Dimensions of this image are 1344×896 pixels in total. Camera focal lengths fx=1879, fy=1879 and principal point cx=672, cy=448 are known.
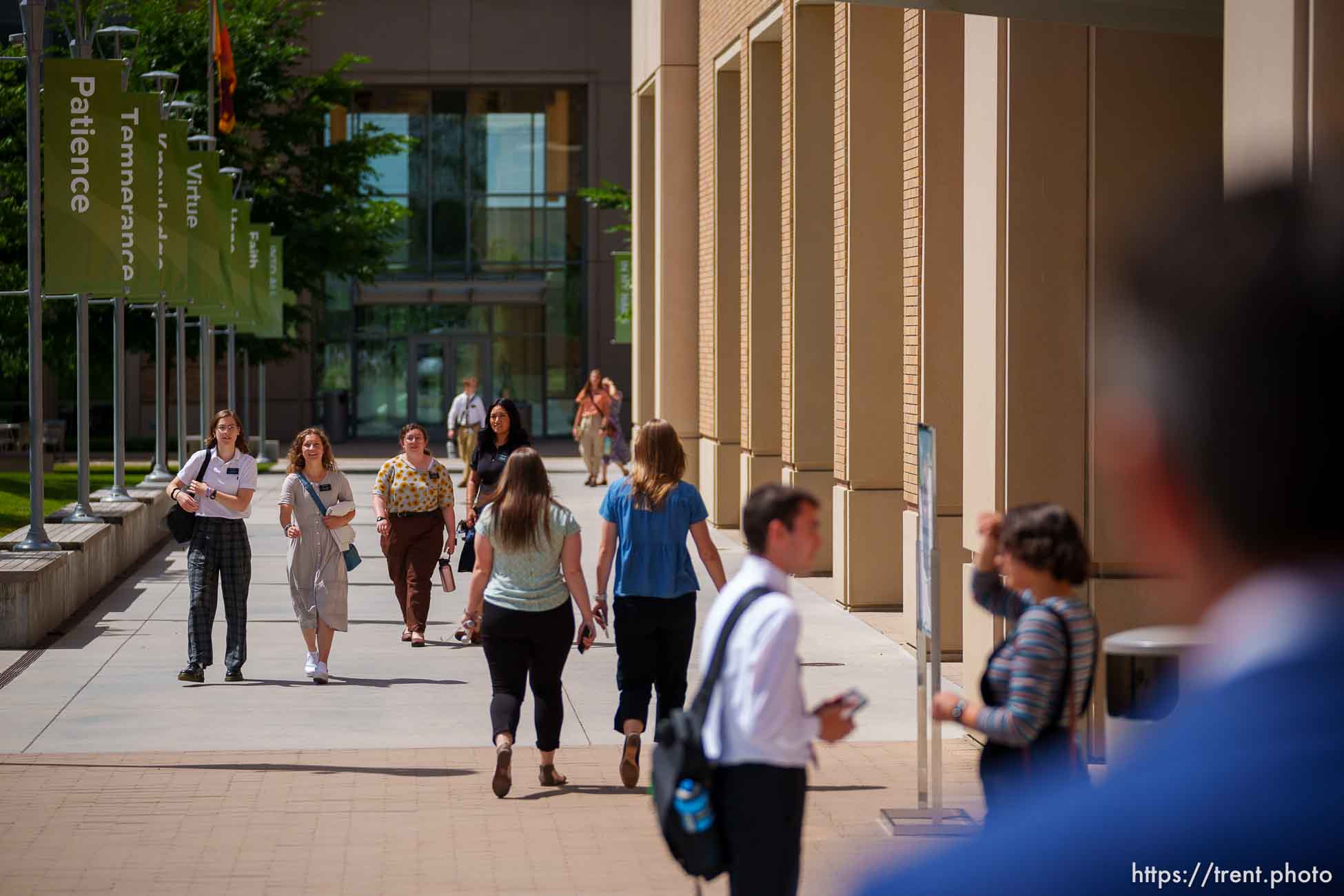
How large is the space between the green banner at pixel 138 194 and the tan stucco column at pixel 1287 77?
12779mm

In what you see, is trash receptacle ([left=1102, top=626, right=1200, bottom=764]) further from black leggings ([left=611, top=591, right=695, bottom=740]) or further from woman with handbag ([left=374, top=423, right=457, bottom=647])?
woman with handbag ([left=374, top=423, right=457, bottom=647])

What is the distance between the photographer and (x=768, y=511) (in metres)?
5.13

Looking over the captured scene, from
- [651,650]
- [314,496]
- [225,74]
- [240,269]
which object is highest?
[225,74]

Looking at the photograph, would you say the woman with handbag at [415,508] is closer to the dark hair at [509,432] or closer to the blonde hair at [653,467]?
the dark hair at [509,432]

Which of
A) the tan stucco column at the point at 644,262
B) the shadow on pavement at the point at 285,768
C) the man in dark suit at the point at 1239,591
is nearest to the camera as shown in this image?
the man in dark suit at the point at 1239,591

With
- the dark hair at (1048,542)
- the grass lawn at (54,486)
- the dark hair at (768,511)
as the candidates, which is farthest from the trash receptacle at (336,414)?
the dark hair at (1048,542)

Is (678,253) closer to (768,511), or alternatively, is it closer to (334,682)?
(334,682)

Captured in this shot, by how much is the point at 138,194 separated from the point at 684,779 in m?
15.4

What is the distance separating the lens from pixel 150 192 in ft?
62.6

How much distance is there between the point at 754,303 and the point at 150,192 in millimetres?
6891

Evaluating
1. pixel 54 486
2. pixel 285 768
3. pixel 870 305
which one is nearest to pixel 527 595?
pixel 285 768

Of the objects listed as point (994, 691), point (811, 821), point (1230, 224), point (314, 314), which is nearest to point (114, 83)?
point (811, 821)

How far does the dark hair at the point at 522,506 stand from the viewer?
362 inches

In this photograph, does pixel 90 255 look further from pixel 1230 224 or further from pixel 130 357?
pixel 130 357
